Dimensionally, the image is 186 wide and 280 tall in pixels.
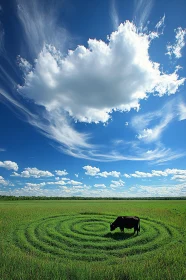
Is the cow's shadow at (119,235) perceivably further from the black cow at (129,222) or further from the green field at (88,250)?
the black cow at (129,222)

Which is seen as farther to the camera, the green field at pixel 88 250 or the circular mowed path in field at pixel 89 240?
the circular mowed path in field at pixel 89 240

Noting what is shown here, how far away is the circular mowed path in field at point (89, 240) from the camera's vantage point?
14.6 meters

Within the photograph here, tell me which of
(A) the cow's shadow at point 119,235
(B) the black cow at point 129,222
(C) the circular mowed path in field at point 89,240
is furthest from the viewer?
(B) the black cow at point 129,222

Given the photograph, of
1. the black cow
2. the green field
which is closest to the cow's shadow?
the green field

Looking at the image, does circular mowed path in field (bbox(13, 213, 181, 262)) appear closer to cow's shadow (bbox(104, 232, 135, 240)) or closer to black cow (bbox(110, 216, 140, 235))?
cow's shadow (bbox(104, 232, 135, 240))

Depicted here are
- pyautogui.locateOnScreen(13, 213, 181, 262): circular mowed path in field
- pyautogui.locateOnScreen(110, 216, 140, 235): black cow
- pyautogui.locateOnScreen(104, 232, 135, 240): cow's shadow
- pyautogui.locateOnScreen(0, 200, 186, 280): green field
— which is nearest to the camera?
pyautogui.locateOnScreen(0, 200, 186, 280): green field

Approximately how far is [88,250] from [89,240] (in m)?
2.32

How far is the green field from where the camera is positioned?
10.2 meters

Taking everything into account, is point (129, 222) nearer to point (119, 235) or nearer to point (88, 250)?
point (119, 235)

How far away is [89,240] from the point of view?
683 inches

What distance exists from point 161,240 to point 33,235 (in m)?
10.5

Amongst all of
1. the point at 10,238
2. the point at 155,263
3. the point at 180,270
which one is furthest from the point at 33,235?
the point at 180,270

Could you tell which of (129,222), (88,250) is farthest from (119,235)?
(88,250)

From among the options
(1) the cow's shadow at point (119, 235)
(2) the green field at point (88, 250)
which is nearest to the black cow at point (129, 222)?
(1) the cow's shadow at point (119, 235)
